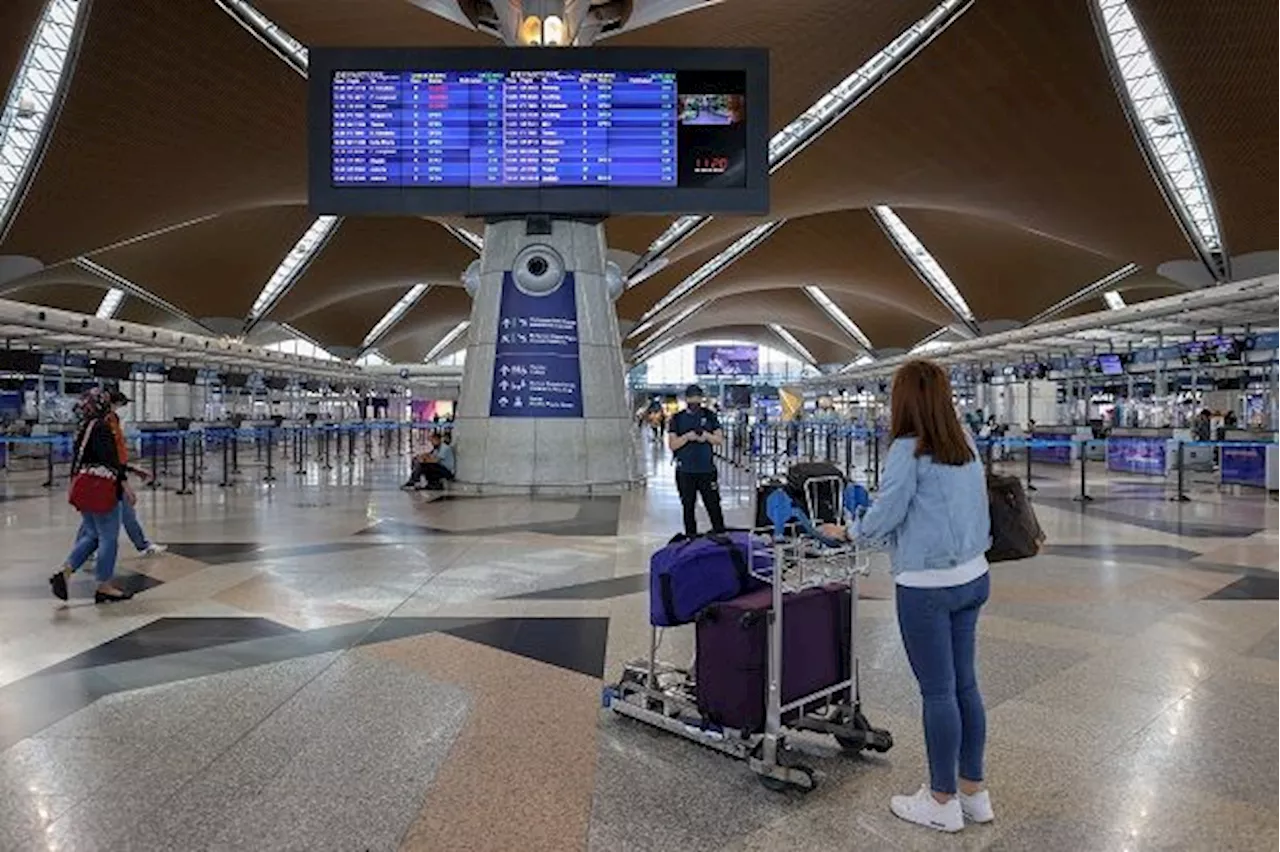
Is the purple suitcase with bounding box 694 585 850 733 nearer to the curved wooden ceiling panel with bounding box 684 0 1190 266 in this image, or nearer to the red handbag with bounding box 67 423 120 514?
the red handbag with bounding box 67 423 120 514

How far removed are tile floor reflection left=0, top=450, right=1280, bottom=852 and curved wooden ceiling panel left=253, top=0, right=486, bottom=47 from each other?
15.0 metres

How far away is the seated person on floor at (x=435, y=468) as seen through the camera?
1634cm

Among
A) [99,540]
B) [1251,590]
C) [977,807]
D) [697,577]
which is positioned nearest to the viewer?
[977,807]

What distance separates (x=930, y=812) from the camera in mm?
3314

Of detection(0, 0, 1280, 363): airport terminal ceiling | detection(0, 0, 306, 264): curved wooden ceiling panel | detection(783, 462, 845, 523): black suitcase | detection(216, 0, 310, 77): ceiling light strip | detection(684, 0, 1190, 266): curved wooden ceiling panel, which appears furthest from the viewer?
detection(684, 0, 1190, 266): curved wooden ceiling panel

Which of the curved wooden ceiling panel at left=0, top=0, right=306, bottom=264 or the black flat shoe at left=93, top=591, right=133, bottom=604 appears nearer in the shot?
the black flat shoe at left=93, top=591, right=133, bottom=604

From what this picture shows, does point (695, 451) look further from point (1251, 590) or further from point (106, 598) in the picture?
point (106, 598)

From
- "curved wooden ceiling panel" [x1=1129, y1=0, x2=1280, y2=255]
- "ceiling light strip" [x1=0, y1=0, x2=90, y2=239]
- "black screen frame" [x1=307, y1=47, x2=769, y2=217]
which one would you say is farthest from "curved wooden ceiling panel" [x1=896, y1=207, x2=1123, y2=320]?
"black screen frame" [x1=307, y1=47, x2=769, y2=217]

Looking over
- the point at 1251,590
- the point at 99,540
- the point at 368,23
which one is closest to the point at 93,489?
the point at 99,540

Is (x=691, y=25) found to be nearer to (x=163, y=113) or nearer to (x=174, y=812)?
(x=163, y=113)

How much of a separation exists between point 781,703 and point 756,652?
0.26 metres

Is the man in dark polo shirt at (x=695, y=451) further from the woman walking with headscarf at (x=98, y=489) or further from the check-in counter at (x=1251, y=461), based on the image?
the check-in counter at (x=1251, y=461)

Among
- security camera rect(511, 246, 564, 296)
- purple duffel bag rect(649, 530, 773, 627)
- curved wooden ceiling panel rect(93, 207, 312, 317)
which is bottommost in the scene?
purple duffel bag rect(649, 530, 773, 627)

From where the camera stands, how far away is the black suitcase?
452 cm
